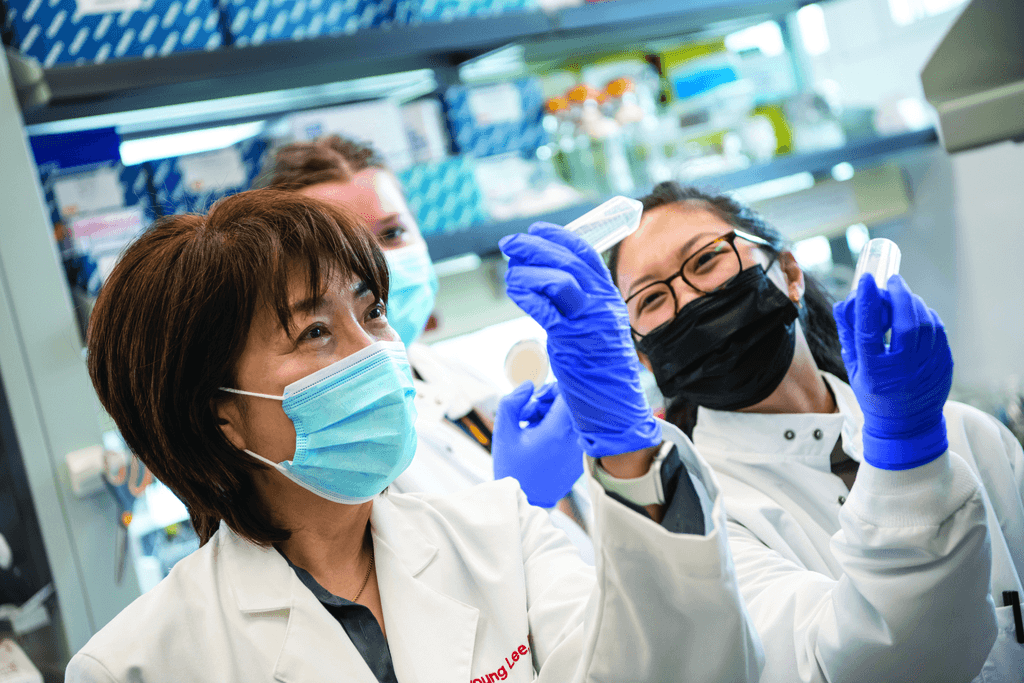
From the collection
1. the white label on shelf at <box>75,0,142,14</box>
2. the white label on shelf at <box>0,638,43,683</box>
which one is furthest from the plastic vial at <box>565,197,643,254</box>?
the white label on shelf at <box>75,0,142,14</box>

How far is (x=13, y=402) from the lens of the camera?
6.34 feet

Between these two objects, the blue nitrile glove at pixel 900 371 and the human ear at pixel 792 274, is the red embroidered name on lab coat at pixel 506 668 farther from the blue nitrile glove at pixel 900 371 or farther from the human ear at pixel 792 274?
the human ear at pixel 792 274

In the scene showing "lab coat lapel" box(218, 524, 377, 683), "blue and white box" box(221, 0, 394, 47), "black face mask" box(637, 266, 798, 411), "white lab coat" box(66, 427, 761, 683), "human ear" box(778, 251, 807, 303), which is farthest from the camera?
"blue and white box" box(221, 0, 394, 47)

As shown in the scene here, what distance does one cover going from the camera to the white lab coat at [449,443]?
1.84m

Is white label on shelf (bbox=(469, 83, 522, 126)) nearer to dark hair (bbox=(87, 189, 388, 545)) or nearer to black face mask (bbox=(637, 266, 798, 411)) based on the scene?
black face mask (bbox=(637, 266, 798, 411))

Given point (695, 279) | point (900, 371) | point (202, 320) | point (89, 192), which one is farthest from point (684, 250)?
point (89, 192)

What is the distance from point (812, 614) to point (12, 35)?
2.40 meters

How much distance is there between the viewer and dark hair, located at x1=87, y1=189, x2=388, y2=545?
1.08 meters

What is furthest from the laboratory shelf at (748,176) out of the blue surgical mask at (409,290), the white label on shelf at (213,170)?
the white label on shelf at (213,170)

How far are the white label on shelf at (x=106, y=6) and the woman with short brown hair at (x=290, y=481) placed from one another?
1382mm

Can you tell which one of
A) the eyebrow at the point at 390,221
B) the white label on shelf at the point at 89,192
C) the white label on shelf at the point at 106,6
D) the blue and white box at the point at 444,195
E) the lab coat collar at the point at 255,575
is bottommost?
the lab coat collar at the point at 255,575

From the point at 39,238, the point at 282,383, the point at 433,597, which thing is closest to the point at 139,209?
the point at 39,238

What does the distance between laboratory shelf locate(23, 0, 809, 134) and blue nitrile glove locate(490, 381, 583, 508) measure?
144cm

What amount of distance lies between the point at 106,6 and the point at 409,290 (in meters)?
1.20
